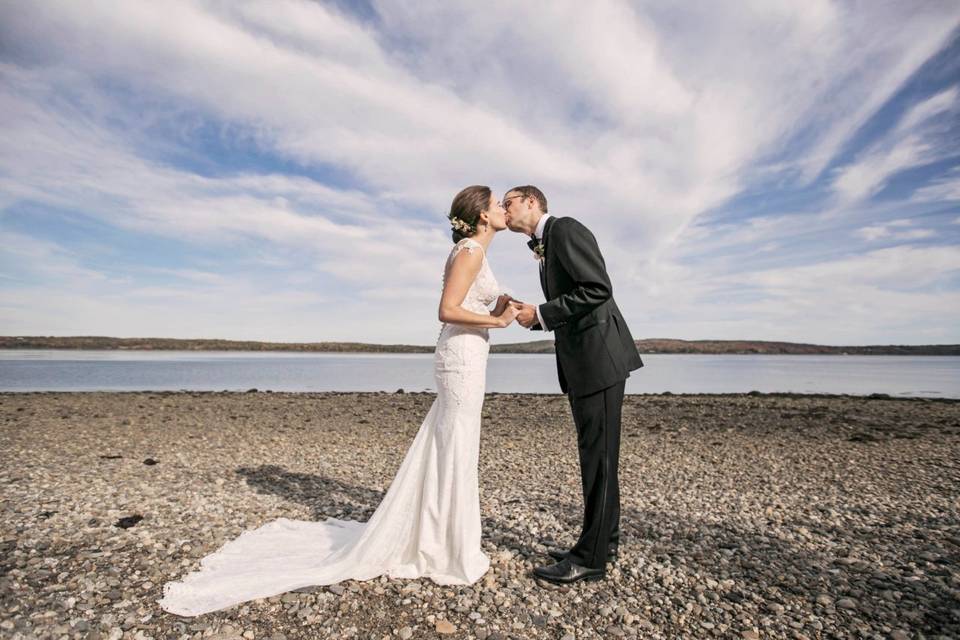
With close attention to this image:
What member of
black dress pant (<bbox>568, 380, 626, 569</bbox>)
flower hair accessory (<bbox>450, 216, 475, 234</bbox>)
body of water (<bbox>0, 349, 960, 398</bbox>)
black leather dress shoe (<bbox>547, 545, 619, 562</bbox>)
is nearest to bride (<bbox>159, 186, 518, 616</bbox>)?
flower hair accessory (<bbox>450, 216, 475, 234</bbox>)

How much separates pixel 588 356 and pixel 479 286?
104cm

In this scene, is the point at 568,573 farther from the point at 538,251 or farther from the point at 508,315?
the point at 538,251

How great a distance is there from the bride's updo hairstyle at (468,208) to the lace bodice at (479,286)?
0.09m

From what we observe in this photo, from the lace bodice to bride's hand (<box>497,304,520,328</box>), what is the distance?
0.63ft

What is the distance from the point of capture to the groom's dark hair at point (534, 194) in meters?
4.38

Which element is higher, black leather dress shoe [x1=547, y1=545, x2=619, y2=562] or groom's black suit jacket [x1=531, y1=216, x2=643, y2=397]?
groom's black suit jacket [x1=531, y1=216, x2=643, y2=397]

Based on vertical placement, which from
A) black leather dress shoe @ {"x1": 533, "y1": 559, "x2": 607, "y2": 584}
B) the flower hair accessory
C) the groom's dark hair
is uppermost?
the groom's dark hair

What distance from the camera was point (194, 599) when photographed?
12.8 feet

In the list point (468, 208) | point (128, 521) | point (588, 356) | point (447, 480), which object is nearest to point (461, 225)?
point (468, 208)

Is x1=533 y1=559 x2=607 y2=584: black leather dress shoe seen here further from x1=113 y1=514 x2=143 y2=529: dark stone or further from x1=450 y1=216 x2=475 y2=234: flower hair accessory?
x1=113 y1=514 x2=143 y2=529: dark stone

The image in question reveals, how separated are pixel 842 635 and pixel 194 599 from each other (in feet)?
13.9

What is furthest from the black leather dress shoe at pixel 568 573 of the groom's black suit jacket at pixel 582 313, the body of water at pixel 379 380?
the body of water at pixel 379 380

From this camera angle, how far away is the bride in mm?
4301

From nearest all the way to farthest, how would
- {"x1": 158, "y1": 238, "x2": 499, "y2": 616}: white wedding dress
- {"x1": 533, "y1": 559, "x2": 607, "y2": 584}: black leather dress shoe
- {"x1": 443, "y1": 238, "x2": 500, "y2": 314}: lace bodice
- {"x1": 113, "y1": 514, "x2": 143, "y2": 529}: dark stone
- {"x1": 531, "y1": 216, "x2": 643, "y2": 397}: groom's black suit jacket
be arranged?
{"x1": 531, "y1": 216, "x2": 643, "y2": 397}: groom's black suit jacket < {"x1": 533, "y1": 559, "x2": 607, "y2": 584}: black leather dress shoe < {"x1": 158, "y1": 238, "x2": 499, "y2": 616}: white wedding dress < {"x1": 443, "y1": 238, "x2": 500, "y2": 314}: lace bodice < {"x1": 113, "y1": 514, "x2": 143, "y2": 529}: dark stone
